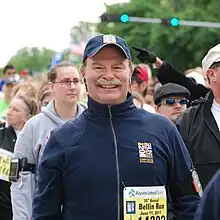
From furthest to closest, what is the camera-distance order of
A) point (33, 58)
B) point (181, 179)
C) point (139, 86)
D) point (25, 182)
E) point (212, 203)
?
1. point (33, 58)
2. point (139, 86)
3. point (25, 182)
4. point (181, 179)
5. point (212, 203)

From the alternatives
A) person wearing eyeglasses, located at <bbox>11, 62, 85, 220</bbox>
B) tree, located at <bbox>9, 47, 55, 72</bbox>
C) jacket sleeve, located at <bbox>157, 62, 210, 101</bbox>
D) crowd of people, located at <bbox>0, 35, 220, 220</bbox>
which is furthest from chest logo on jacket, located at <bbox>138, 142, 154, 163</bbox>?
tree, located at <bbox>9, 47, 55, 72</bbox>

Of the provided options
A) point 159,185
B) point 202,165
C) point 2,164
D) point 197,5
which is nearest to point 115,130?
point 159,185

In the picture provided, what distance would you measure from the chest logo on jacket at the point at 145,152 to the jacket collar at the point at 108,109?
0.72ft

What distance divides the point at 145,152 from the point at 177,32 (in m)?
34.4

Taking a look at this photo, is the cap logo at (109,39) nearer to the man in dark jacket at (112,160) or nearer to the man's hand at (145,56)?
the man in dark jacket at (112,160)

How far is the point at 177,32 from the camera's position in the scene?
126ft

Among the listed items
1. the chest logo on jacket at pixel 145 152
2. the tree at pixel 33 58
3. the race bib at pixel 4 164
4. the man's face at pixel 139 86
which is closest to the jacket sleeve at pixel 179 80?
the race bib at pixel 4 164

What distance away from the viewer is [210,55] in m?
5.32

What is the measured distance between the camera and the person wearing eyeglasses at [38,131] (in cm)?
644

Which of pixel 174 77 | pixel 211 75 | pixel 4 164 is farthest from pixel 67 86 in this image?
pixel 211 75

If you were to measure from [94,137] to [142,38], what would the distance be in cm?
3815

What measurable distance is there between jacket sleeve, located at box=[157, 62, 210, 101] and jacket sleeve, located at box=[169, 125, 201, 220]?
2.80 metres

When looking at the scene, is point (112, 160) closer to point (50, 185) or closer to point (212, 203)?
point (50, 185)

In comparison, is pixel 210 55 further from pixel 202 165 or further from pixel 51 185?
pixel 51 185
